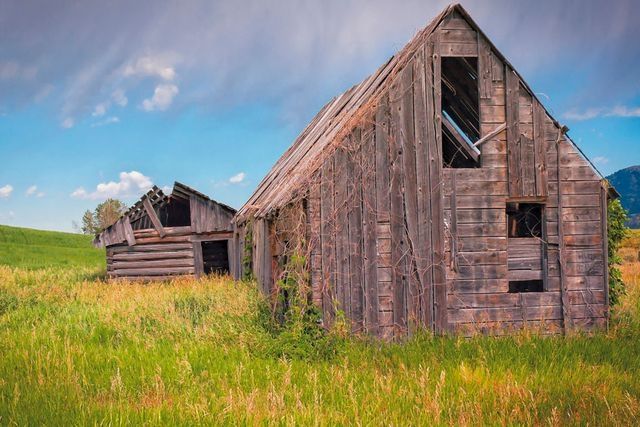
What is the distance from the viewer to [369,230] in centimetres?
936

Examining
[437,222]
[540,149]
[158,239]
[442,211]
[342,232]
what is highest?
[540,149]

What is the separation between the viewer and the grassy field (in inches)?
218

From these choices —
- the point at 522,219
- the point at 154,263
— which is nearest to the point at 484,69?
the point at 522,219

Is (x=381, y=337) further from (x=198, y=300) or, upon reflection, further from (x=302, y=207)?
(x=198, y=300)

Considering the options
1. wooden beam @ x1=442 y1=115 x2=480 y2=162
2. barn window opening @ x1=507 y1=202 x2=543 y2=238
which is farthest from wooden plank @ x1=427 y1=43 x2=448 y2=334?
barn window opening @ x1=507 y1=202 x2=543 y2=238

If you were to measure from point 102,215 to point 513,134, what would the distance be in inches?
2984

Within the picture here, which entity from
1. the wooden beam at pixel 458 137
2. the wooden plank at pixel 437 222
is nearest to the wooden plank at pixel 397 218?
the wooden plank at pixel 437 222

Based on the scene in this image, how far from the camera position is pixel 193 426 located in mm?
5121

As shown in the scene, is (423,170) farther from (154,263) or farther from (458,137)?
(154,263)

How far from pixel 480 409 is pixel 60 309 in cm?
1183

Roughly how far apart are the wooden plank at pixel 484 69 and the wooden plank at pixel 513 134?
1.10ft

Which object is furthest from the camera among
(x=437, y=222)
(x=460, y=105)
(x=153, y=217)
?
(x=153, y=217)

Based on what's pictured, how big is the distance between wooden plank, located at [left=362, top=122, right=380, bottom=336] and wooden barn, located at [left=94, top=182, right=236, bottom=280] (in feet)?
47.0

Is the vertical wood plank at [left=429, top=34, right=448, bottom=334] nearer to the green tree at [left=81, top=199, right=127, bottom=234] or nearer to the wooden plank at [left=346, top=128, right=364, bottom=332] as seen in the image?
the wooden plank at [left=346, top=128, right=364, bottom=332]
